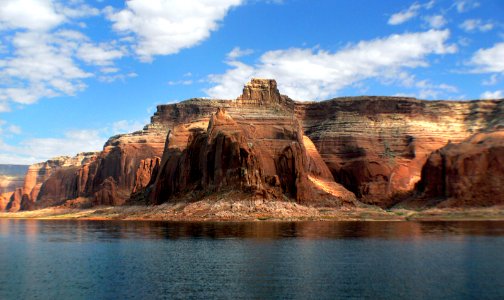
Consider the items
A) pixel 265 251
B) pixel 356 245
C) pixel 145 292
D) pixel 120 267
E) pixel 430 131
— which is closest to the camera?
pixel 145 292

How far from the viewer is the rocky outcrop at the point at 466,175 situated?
148 m

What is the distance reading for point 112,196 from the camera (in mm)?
190250

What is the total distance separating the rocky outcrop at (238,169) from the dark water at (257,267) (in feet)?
157

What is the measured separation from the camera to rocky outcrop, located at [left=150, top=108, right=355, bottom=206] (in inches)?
5468

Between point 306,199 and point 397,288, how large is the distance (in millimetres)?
95886

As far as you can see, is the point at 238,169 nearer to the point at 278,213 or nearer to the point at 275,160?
the point at 278,213

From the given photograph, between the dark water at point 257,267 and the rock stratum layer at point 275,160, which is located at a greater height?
the rock stratum layer at point 275,160

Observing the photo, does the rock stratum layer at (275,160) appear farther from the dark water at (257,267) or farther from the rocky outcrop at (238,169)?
the dark water at (257,267)

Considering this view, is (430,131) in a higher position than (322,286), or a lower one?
higher

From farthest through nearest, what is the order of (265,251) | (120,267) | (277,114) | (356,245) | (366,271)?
(277,114) → (356,245) → (265,251) → (120,267) → (366,271)

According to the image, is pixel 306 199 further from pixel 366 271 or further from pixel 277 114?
pixel 366 271

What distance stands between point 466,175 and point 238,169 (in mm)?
59950

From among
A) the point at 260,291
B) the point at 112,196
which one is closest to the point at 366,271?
the point at 260,291

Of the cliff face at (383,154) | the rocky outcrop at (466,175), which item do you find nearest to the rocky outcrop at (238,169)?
the rocky outcrop at (466,175)
